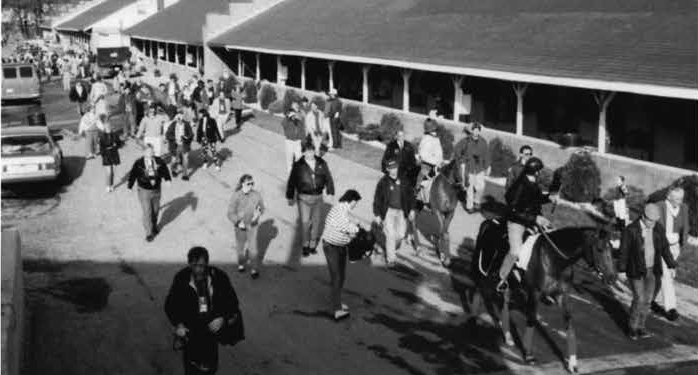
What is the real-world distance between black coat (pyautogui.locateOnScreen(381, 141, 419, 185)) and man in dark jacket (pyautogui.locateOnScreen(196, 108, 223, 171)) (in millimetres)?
7601

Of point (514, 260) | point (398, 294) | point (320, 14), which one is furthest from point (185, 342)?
point (320, 14)

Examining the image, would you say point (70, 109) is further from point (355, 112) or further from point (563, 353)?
point (563, 353)

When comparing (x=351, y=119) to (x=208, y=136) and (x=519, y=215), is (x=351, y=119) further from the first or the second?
(x=519, y=215)

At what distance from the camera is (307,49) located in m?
30.0

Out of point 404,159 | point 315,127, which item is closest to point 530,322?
point 404,159

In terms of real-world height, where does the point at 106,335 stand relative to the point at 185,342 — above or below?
below

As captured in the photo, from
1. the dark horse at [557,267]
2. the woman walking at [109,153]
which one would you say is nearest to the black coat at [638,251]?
the dark horse at [557,267]

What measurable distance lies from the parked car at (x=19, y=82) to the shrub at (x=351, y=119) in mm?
18029

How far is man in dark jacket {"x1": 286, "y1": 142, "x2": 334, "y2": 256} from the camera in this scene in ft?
42.4

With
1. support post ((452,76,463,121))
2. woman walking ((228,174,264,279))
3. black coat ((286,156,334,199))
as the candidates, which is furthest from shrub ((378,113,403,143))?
woman walking ((228,174,264,279))

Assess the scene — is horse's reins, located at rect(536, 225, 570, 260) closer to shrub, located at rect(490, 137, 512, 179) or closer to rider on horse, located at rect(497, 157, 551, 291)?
rider on horse, located at rect(497, 157, 551, 291)

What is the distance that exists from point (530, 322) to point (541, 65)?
11.1m

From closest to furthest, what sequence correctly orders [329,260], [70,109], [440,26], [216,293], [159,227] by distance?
[216,293] → [329,260] → [159,227] → [440,26] → [70,109]

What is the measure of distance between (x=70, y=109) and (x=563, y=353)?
3182 centimetres
